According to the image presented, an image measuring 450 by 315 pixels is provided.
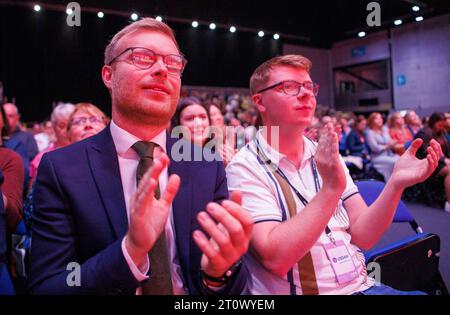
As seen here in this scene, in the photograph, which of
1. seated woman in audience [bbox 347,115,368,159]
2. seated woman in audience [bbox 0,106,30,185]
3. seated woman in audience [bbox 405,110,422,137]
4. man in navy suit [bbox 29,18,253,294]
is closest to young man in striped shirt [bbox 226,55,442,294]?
man in navy suit [bbox 29,18,253,294]

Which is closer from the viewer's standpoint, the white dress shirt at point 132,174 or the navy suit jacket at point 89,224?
the navy suit jacket at point 89,224

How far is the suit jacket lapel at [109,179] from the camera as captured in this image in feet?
2.65

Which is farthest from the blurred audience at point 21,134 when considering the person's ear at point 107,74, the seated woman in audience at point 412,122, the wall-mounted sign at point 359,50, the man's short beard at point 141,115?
the wall-mounted sign at point 359,50

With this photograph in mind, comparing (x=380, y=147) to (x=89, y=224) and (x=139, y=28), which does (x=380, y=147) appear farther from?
(x=89, y=224)

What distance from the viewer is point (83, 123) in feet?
6.33

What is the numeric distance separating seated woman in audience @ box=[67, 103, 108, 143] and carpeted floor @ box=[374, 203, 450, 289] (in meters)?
1.90

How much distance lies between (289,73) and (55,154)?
749 millimetres

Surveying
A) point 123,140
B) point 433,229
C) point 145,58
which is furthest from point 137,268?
point 433,229

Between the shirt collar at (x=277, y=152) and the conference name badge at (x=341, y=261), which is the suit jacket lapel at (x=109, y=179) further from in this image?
the conference name badge at (x=341, y=261)

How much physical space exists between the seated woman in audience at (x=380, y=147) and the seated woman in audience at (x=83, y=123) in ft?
8.88

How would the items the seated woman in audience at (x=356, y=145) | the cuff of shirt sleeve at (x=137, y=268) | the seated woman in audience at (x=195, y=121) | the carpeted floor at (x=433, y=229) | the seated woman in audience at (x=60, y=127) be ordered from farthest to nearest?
1. the seated woman in audience at (x=356, y=145)
2. the seated woman in audience at (x=60, y=127)
3. the seated woman in audience at (x=195, y=121)
4. the carpeted floor at (x=433, y=229)
5. the cuff of shirt sleeve at (x=137, y=268)

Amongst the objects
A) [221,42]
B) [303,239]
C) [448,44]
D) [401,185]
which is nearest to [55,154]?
[303,239]
